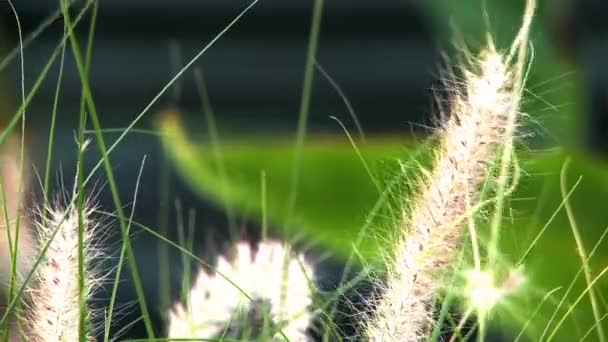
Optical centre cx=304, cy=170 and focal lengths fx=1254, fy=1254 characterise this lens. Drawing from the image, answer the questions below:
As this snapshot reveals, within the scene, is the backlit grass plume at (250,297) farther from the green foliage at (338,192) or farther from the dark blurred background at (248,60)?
the dark blurred background at (248,60)

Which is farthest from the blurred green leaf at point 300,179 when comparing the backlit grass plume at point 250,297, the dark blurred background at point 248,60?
the dark blurred background at point 248,60

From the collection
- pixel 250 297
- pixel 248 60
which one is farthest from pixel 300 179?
pixel 248 60

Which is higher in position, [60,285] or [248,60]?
[248,60]

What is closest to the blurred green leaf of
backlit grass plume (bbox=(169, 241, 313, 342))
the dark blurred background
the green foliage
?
the green foliage

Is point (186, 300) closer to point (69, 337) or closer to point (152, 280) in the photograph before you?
point (69, 337)

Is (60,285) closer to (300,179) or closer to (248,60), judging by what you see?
(300,179)

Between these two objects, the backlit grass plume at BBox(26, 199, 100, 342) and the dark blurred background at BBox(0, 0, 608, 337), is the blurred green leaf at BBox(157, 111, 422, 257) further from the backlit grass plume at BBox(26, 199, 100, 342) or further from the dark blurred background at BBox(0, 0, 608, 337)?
the dark blurred background at BBox(0, 0, 608, 337)
